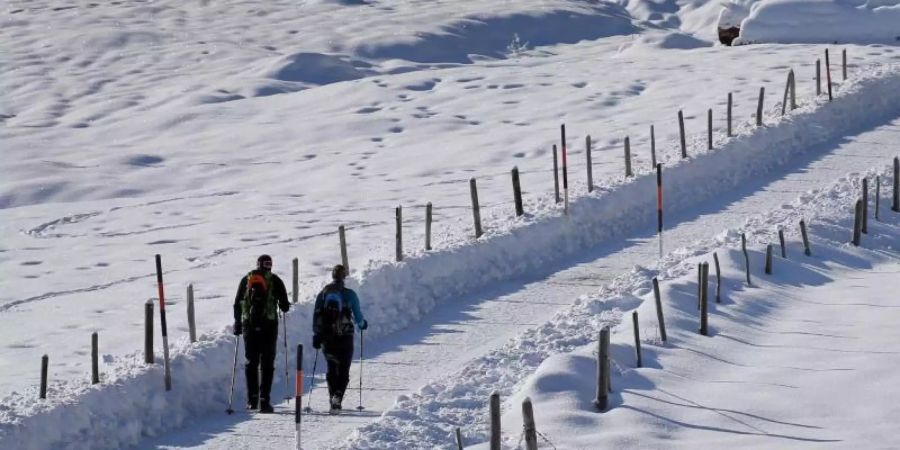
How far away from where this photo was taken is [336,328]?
48.1ft

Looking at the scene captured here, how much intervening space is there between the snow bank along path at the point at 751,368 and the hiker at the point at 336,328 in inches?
74.3

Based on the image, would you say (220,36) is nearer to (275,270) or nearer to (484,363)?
(275,270)

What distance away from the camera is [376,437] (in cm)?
1305

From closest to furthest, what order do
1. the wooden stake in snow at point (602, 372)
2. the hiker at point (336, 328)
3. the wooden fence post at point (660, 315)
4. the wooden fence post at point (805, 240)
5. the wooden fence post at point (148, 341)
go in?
the wooden stake in snow at point (602, 372), the hiker at point (336, 328), the wooden fence post at point (148, 341), the wooden fence post at point (660, 315), the wooden fence post at point (805, 240)

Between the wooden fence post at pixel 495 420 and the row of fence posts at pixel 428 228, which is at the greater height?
the wooden fence post at pixel 495 420

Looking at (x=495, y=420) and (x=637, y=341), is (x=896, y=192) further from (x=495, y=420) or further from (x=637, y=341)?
(x=495, y=420)

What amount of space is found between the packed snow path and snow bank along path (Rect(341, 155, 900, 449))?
676 mm

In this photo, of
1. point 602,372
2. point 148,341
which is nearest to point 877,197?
point 602,372

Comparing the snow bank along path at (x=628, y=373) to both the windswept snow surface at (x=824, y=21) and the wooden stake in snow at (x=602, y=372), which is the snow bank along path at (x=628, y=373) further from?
the windswept snow surface at (x=824, y=21)

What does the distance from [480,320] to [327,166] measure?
20.0 metres

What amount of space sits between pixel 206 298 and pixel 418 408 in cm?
815

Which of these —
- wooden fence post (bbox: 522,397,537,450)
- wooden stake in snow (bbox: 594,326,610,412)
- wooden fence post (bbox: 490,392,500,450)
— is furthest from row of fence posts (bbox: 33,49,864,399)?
wooden fence post (bbox: 522,397,537,450)

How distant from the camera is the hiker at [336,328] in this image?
14648 millimetres

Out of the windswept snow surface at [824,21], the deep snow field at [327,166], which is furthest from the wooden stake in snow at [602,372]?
the windswept snow surface at [824,21]
